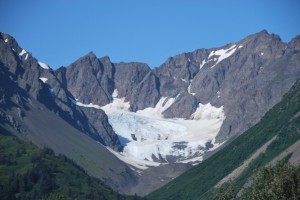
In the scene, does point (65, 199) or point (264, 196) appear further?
point (65, 199)

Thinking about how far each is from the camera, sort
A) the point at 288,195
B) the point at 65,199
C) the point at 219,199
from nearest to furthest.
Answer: the point at 288,195 → the point at 219,199 → the point at 65,199

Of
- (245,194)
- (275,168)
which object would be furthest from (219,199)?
(275,168)

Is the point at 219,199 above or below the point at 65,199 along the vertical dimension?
below

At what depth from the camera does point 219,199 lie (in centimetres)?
11925

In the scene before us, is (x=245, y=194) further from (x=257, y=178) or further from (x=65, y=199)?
(x=65, y=199)

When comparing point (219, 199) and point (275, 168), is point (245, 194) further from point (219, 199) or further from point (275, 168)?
point (275, 168)

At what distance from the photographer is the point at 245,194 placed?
119688 millimetres

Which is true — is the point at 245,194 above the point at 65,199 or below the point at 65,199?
below

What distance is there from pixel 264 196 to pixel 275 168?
5883 millimetres

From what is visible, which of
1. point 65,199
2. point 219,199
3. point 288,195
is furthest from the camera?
point 65,199

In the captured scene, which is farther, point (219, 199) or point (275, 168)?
point (219, 199)

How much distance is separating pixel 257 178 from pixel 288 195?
6.95 meters

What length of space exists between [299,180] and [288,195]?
2937mm

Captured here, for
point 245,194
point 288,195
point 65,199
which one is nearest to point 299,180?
point 288,195
